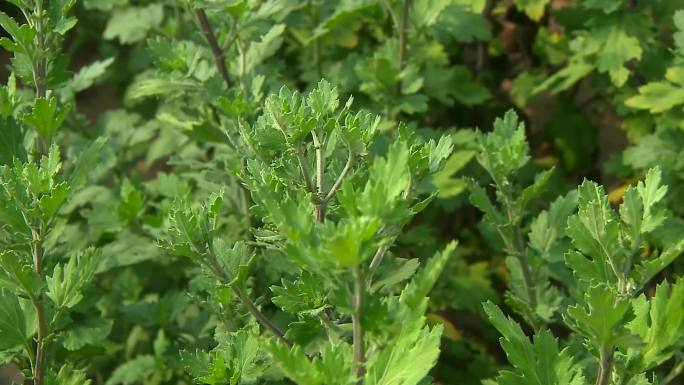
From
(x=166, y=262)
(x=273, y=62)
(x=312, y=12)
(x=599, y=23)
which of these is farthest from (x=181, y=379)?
(x=599, y=23)

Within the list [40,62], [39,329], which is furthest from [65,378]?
[40,62]

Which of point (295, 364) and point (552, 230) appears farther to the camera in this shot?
point (552, 230)

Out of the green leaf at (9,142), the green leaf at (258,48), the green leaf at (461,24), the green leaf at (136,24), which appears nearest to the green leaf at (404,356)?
the green leaf at (9,142)

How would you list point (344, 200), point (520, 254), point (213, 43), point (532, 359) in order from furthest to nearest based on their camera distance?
point (213, 43) → point (520, 254) → point (532, 359) → point (344, 200)

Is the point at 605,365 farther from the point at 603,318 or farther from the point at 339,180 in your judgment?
the point at 339,180

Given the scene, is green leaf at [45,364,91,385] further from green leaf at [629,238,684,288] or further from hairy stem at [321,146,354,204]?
green leaf at [629,238,684,288]

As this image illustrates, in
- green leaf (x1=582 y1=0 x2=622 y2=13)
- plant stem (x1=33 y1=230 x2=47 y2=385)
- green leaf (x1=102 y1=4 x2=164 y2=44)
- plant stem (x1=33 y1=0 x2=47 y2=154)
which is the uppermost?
plant stem (x1=33 y1=0 x2=47 y2=154)

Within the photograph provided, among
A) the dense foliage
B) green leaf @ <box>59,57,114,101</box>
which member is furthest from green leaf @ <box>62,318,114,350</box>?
green leaf @ <box>59,57,114,101</box>

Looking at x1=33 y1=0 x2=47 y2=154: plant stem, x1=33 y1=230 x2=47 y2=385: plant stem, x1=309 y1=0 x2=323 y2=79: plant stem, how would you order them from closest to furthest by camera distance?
x1=33 y1=230 x2=47 y2=385: plant stem
x1=33 y1=0 x2=47 y2=154: plant stem
x1=309 y1=0 x2=323 y2=79: plant stem
